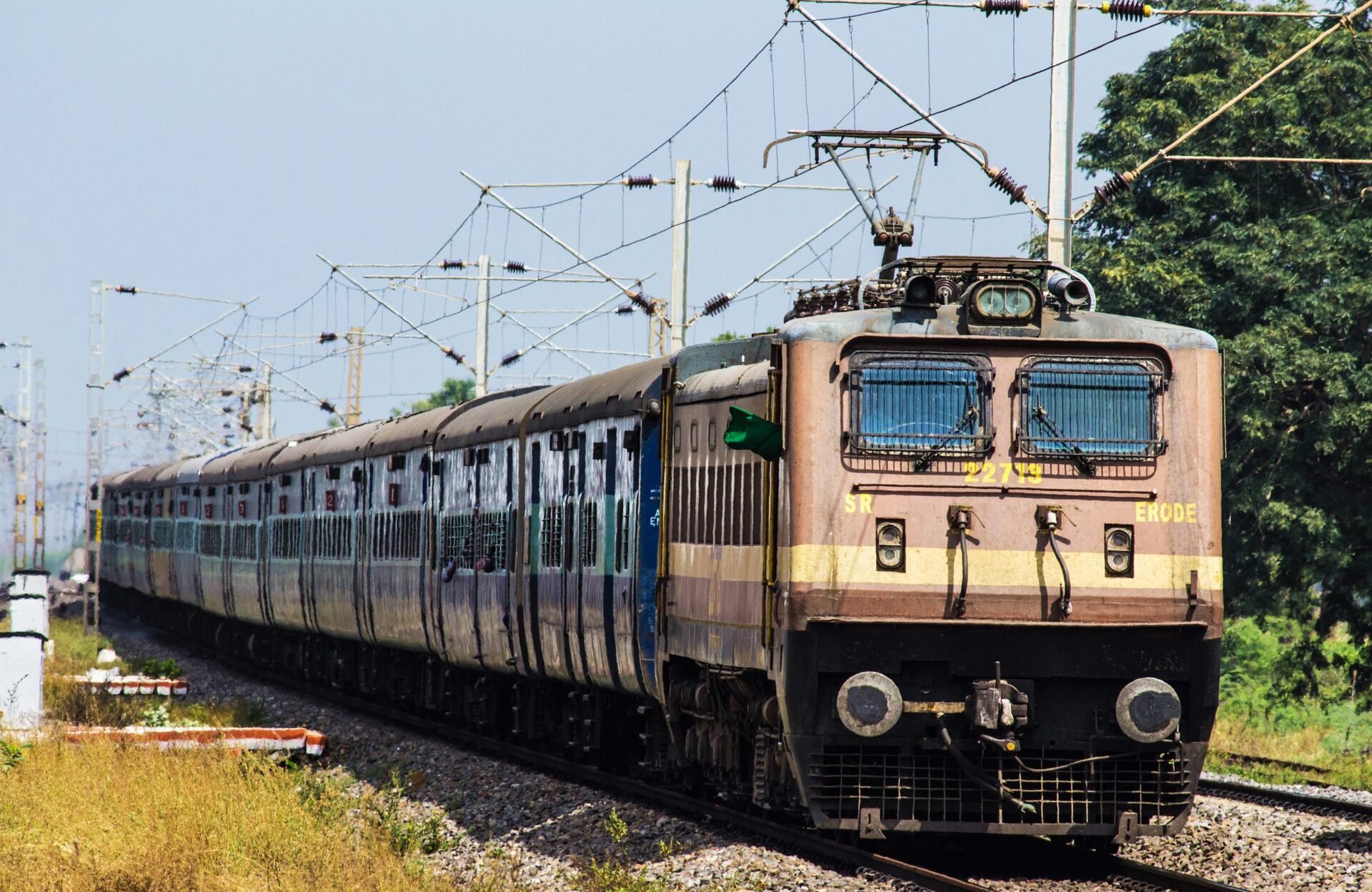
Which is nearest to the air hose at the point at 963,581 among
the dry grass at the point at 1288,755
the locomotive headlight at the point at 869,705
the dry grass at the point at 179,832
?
the locomotive headlight at the point at 869,705

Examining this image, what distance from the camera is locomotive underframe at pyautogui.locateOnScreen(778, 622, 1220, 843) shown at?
472 inches

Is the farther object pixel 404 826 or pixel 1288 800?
pixel 1288 800

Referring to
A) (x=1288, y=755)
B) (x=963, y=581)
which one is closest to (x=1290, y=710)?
(x=1288, y=755)

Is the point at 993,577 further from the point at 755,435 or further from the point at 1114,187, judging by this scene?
the point at 1114,187

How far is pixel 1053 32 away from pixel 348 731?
39.1 ft

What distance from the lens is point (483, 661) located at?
21.8 meters

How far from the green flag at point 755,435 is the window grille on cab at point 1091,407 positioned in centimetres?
150

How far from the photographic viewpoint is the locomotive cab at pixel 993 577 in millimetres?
12008

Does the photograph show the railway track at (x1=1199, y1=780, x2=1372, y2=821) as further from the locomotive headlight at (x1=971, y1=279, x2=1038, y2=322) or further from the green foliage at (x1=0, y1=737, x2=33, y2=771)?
the green foliage at (x1=0, y1=737, x2=33, y2=771)

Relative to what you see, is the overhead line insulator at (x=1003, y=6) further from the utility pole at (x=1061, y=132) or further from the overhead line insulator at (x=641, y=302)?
the overhead line insulator at (x=641, y=302)

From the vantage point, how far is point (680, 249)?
29.1 m

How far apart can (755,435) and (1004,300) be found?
1.78 meters

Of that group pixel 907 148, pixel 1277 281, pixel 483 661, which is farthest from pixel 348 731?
pixel 1277 281

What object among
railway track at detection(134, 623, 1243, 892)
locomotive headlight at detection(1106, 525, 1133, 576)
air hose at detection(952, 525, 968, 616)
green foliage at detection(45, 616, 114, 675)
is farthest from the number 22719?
green foliage at detection(45, 616, 114, 675)
